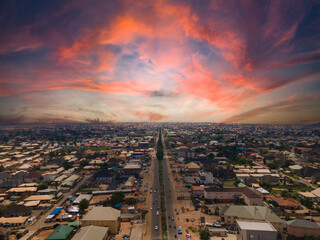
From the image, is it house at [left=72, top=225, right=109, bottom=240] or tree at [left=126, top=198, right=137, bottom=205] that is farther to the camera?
tree at [left=126, top=198, right=137, bottom=205]

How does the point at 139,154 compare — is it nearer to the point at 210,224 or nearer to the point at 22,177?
the point at 22,177

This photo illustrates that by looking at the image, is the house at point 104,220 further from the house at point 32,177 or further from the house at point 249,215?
the house at point 32,177

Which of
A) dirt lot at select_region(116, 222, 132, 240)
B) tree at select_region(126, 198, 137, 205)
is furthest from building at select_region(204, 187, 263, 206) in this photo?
dirt lot at select_region(116, 222, 132, 240)

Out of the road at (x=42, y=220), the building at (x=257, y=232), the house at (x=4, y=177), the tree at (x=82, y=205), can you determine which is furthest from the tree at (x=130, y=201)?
the house at (x=4, y=177)

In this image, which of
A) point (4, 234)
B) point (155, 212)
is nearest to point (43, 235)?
point (4, 234)

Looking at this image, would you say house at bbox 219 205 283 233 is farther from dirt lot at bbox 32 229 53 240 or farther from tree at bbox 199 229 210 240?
dirt lot at bbox 32 229 53 240

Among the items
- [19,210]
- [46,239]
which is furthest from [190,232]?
[19,210]
